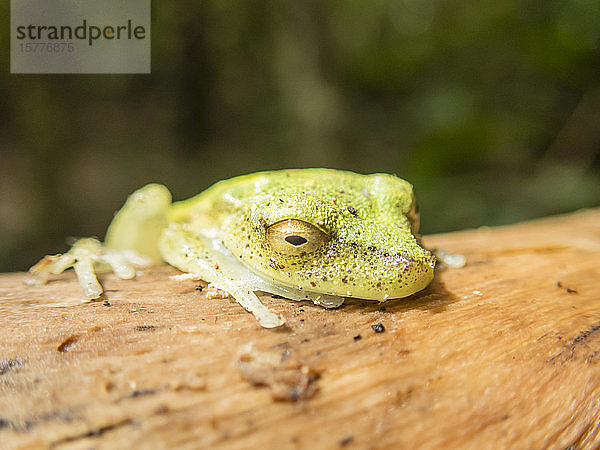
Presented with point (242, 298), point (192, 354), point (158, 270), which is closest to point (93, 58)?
point (158, 270)

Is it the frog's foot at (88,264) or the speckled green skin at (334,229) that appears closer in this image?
the speckled green skin at (334,229)

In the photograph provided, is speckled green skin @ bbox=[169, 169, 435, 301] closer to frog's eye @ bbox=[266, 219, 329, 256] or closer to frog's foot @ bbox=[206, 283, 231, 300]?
frog's eye @ bbox=[266, 219, 329, 256]

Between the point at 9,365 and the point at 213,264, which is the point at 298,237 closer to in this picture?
the point at 213,264

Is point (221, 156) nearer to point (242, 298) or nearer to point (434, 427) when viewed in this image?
point (242, 298)

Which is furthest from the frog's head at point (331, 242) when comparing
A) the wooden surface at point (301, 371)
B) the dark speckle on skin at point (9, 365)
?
the dark speckle on skin at point (9, 365)

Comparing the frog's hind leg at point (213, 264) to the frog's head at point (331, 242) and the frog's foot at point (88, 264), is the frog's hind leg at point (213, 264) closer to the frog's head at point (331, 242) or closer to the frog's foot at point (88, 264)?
the frog's head at point (331, 242)

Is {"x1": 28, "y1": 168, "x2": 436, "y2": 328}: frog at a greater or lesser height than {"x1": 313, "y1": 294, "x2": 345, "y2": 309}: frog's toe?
greater

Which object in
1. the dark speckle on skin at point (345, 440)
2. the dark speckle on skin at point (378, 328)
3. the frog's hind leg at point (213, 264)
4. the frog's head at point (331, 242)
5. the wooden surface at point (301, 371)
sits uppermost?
the frog's head at point (331, 242)

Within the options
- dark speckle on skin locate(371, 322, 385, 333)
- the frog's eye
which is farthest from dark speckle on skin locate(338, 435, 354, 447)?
the frog's eye
